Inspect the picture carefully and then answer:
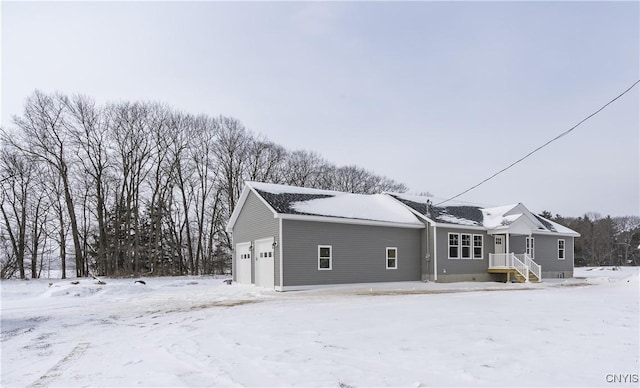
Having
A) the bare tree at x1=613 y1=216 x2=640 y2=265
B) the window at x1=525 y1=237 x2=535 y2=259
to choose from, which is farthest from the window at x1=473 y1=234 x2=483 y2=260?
the bare tree at x1=613 y1=216 x2=640 y2=265

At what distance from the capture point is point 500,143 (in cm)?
2511

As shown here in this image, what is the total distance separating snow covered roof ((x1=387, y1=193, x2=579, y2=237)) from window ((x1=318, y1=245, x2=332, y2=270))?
628 cm

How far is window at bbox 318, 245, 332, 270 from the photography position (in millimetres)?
18866

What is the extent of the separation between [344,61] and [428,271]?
11.2m

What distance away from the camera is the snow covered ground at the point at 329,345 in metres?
5.35

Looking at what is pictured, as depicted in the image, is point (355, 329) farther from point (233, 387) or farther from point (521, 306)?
point (521, 306)

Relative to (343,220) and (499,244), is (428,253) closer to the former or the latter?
(499,244)

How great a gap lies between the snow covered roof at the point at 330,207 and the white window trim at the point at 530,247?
816cm

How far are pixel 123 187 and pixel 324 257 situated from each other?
20078mm

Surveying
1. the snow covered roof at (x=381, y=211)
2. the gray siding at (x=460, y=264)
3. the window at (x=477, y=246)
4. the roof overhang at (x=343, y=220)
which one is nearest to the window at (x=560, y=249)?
the snow covered roof at (x=381, y=211)

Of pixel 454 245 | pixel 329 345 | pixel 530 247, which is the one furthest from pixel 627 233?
pixel 329 345

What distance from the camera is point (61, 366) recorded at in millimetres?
6285

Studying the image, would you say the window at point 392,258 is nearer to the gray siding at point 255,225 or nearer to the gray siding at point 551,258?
the gray siding at point 255,225

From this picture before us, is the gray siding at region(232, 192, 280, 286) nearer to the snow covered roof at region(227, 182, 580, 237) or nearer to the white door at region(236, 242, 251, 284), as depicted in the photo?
the white door at region(236, 242, 251, 284)
